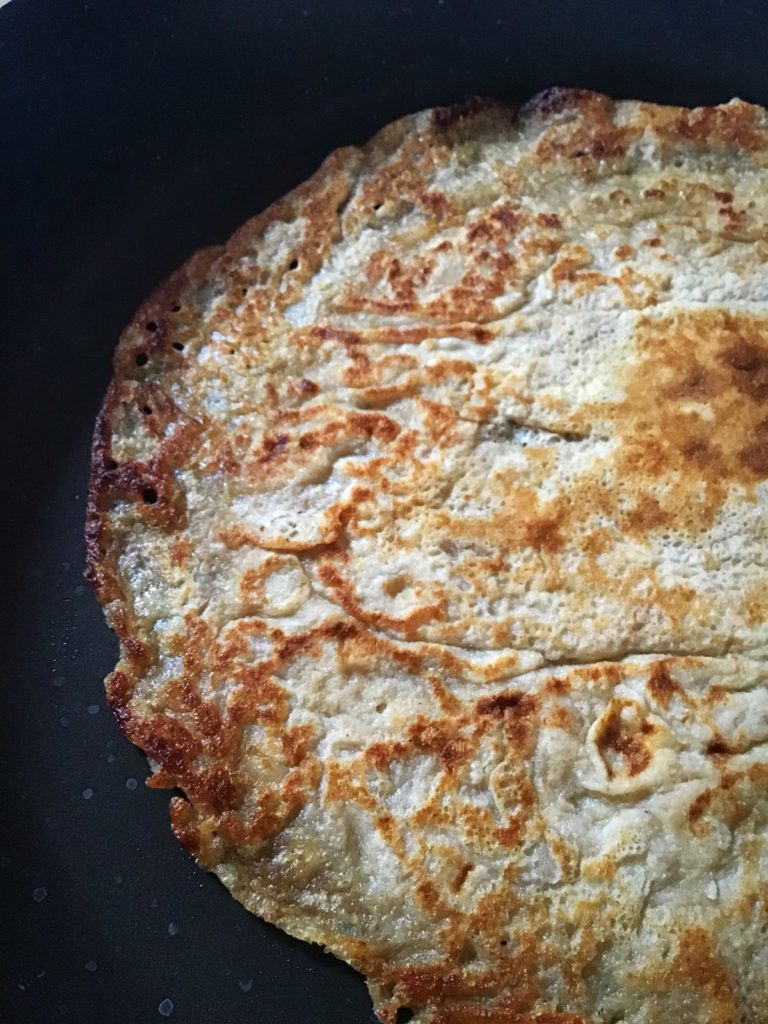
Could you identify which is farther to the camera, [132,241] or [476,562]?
[132,241]

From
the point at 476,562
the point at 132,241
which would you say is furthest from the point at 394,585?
the point at 132,241

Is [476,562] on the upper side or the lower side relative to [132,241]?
lower

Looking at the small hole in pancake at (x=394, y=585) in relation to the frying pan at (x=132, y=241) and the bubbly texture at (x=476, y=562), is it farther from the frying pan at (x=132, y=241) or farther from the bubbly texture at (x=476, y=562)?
the frying pan at (x=132, y=241)

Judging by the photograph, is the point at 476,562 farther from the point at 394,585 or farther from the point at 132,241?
the point at 132,241

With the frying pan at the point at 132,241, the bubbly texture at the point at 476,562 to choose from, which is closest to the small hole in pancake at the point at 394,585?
the bubbly texture at the point at 476,562

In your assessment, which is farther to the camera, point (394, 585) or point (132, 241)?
point (132, 241)

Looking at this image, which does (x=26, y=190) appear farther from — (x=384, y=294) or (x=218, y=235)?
(x=384, y=294)
